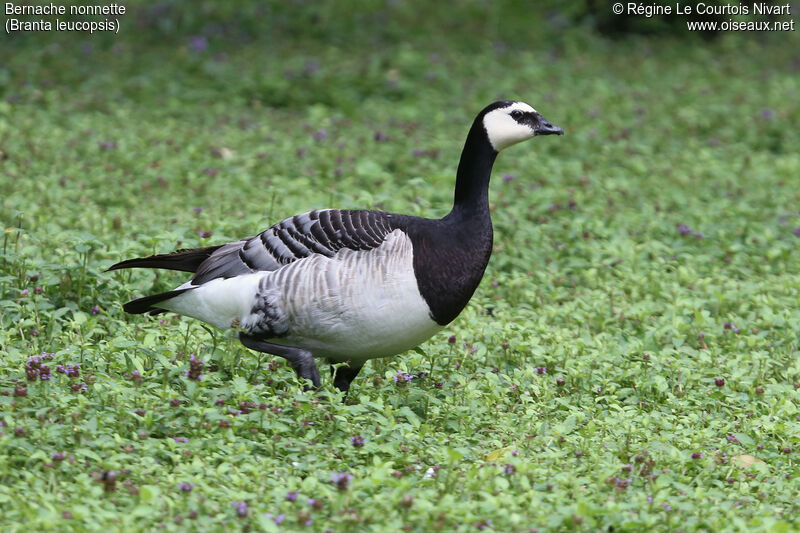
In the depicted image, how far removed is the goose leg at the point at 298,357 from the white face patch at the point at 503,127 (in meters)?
1.59

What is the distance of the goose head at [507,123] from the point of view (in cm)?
614

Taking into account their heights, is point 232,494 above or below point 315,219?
below

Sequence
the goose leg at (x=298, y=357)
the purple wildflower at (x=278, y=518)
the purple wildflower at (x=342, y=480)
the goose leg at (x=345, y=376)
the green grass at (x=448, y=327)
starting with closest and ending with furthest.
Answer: the purple wildflower at (x=278, y=518)
the purple wildflower at (x=342, y=480)
the green grass at (x=448, y=327)
the goose leg at (x=298, y=357)
the goose leg at (x=345, y=376)

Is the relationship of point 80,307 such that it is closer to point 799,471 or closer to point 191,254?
point 191,254

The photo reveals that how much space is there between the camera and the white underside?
5531 mm

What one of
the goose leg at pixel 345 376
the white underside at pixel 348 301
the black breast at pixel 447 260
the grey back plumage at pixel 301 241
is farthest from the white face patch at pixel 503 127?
the goose leg at pixel 345 376

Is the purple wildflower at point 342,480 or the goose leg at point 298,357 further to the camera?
the goose leg at point 298,357

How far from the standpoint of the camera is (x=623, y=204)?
10297 millimetres

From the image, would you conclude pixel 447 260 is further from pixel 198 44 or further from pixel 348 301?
pixel 198 44

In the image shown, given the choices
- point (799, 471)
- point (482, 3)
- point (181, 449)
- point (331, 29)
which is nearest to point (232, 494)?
point (181, 449)

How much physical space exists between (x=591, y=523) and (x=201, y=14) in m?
13.2

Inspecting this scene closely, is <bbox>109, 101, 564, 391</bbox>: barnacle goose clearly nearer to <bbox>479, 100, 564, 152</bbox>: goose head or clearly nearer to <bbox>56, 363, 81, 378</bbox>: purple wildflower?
<bbox>479, 100, 564, 152</bbox>: goose head

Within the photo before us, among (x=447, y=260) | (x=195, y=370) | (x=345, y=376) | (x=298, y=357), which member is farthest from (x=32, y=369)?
(x=447, y=260)

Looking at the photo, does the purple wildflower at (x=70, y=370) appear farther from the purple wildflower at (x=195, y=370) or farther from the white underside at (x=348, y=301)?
the white underside at (x=348, y=301)
